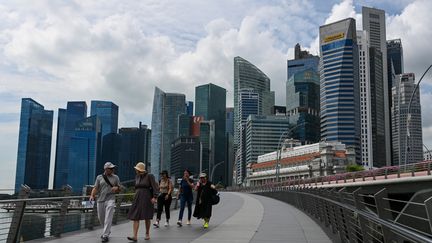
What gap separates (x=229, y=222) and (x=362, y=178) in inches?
1343

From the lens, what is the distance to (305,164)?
149625mm

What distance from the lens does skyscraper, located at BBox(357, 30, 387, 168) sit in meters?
179

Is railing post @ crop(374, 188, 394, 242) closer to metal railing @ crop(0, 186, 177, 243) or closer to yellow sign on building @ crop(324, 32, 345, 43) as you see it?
metal railing @ crop(0, 186, 177, 243)

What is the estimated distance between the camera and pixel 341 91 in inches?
6875

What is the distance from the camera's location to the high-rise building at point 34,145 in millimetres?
100131

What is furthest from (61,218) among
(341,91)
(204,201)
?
(341,91)

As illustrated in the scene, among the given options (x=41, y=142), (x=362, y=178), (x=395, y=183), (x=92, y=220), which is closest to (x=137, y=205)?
(x=92, y=220)

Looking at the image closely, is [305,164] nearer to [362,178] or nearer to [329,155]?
[329,155]

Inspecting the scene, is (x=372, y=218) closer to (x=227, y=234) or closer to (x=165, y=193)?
(x=227, y=234)

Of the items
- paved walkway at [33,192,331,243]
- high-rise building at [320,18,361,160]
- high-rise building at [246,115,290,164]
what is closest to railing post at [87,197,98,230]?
paved walkway at [33,192,331,243]

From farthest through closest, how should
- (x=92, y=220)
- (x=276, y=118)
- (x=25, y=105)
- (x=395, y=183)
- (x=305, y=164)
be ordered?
(x=276, y=118) < (x=305, y=164) < (x=25, y=105) < (x=395, y=183) < (x=92, y=220)

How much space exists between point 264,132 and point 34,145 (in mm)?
82376

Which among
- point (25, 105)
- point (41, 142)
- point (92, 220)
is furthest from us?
point (25, 105)

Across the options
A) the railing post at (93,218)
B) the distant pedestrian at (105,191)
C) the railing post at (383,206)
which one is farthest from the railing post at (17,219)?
the railing post at (383,206)
